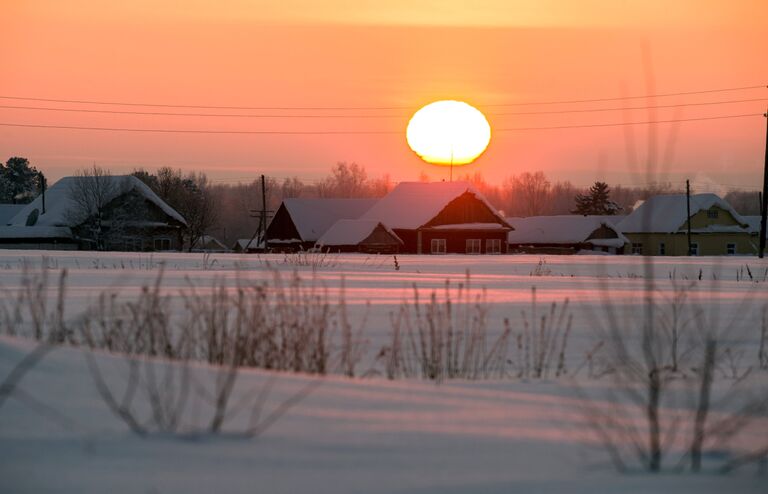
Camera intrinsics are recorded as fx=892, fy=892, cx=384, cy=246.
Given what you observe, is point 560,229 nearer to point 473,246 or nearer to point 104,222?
point 473,246

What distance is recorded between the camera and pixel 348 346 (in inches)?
280

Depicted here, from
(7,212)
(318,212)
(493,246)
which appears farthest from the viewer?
(7,212)

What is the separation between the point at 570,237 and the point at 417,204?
1999 centimetres

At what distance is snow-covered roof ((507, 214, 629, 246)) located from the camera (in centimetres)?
7612

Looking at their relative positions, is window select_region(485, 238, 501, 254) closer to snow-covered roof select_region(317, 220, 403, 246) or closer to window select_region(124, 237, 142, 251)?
snow-covered roof select_region(317, 220, 403, 246)

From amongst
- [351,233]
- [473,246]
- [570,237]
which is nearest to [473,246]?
[473,246]

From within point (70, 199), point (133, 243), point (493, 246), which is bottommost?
point (493, 246)

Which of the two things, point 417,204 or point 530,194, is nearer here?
point 417,204

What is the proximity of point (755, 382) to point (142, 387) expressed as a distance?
4.79 meters

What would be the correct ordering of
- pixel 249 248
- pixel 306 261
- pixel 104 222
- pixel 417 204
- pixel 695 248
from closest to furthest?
1. pixel 306 261
2. pixel 104 222
3. pixel 417 204
4. pixel 695 248
5. pixel 249 248

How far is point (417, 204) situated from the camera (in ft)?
203

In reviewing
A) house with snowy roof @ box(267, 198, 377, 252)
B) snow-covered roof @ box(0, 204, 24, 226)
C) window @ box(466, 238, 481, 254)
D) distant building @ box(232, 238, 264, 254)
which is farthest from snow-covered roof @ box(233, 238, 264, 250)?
snow-covered roof @ box(0, 204, 24, 226)

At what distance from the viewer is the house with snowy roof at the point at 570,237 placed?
75625 mm

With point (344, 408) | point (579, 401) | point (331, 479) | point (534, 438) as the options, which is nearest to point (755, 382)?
point (579, 401)
